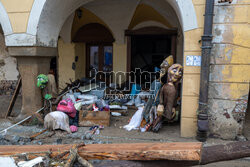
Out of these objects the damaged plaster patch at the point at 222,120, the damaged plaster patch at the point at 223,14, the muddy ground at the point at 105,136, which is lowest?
the muddy ground at the point at 105,136

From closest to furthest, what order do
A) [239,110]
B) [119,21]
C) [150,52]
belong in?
[239,110] → [119,21] → [150,52]

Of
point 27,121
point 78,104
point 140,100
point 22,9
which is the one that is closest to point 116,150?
point 78,104

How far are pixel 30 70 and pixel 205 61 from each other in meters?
3.78

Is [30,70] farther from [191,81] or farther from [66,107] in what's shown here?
[191,81]

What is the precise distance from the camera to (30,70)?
15.5 feet

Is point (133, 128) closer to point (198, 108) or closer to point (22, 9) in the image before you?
point (198, 108)

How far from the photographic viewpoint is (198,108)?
3.86 m

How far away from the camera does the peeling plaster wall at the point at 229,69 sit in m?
3.62

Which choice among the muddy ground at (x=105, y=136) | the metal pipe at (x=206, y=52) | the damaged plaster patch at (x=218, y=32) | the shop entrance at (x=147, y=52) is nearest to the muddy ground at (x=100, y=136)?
the muddy ground at (x=105, y=136)

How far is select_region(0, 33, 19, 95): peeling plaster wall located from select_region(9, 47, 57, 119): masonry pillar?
4.45m

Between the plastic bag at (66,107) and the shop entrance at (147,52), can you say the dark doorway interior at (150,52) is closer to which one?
the shop entrance at (147,52)

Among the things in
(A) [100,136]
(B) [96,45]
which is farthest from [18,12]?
(B) [96,45]

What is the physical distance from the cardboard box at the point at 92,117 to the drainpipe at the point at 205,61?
206 centimetres

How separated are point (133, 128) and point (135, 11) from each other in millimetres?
4314
